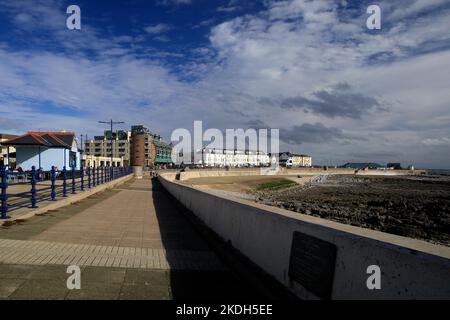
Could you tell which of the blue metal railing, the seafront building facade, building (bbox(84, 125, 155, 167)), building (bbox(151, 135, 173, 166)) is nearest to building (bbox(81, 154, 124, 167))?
the seafront building facade

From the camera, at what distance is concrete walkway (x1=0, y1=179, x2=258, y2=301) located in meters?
4.73

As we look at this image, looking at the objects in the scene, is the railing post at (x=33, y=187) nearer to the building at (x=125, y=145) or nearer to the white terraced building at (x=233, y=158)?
the building at (x=125, y=145)

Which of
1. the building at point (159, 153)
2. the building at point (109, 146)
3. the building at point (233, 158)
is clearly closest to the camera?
the building at point (159, 153)

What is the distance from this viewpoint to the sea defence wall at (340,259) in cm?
288

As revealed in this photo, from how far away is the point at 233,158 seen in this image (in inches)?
6909

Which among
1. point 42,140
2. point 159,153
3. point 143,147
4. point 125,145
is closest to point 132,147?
point 143,147

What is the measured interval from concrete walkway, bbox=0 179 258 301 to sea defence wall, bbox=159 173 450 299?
0.64 metres

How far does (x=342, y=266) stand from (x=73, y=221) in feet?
27.9

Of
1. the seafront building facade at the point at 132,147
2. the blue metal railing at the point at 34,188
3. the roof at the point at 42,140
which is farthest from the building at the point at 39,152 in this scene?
the seafront building facade at the point at 132,147

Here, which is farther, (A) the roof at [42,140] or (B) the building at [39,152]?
(B) the building at [39,152]

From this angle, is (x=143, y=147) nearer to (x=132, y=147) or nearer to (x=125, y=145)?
(x=132, y=147)

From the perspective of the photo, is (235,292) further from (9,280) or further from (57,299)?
(9,280)

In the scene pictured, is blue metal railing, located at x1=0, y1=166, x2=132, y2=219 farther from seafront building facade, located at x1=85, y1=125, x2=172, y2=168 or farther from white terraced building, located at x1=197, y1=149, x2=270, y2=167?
white terraced building, located at x1=197, y1=149, x2=270, y2=167
